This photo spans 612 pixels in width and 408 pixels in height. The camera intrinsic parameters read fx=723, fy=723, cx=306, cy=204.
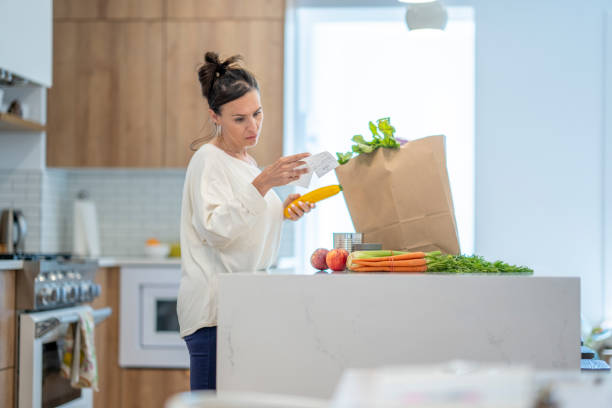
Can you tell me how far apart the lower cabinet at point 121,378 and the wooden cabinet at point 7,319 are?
1000 millimetres

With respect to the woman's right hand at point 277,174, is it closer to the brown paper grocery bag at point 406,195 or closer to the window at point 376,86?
the brown paper grocery bag at point 406,195

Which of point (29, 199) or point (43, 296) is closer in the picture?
point (43, 296)

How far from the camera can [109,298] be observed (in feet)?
13.3

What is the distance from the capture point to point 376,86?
15.5 feet

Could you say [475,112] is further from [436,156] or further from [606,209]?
[436,156]

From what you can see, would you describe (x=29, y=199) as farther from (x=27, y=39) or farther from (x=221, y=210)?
(x=221, y=210)

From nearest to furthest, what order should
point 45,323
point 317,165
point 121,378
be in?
point 317,165, point 45,323, point 121,378

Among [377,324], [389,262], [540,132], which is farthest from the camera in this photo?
[540,132]

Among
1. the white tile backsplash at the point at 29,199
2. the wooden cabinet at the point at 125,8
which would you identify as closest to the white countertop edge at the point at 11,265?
the white tile backsplash at the point at 29,199

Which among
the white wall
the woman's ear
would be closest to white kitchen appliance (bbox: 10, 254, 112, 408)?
the woman's ear

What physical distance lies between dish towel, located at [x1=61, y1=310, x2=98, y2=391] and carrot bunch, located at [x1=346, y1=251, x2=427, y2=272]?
6.25ft

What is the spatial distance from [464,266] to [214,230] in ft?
2.11

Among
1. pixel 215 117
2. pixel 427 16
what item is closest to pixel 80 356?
pixel 215 117

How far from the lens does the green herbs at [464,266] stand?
1799 millimetres
